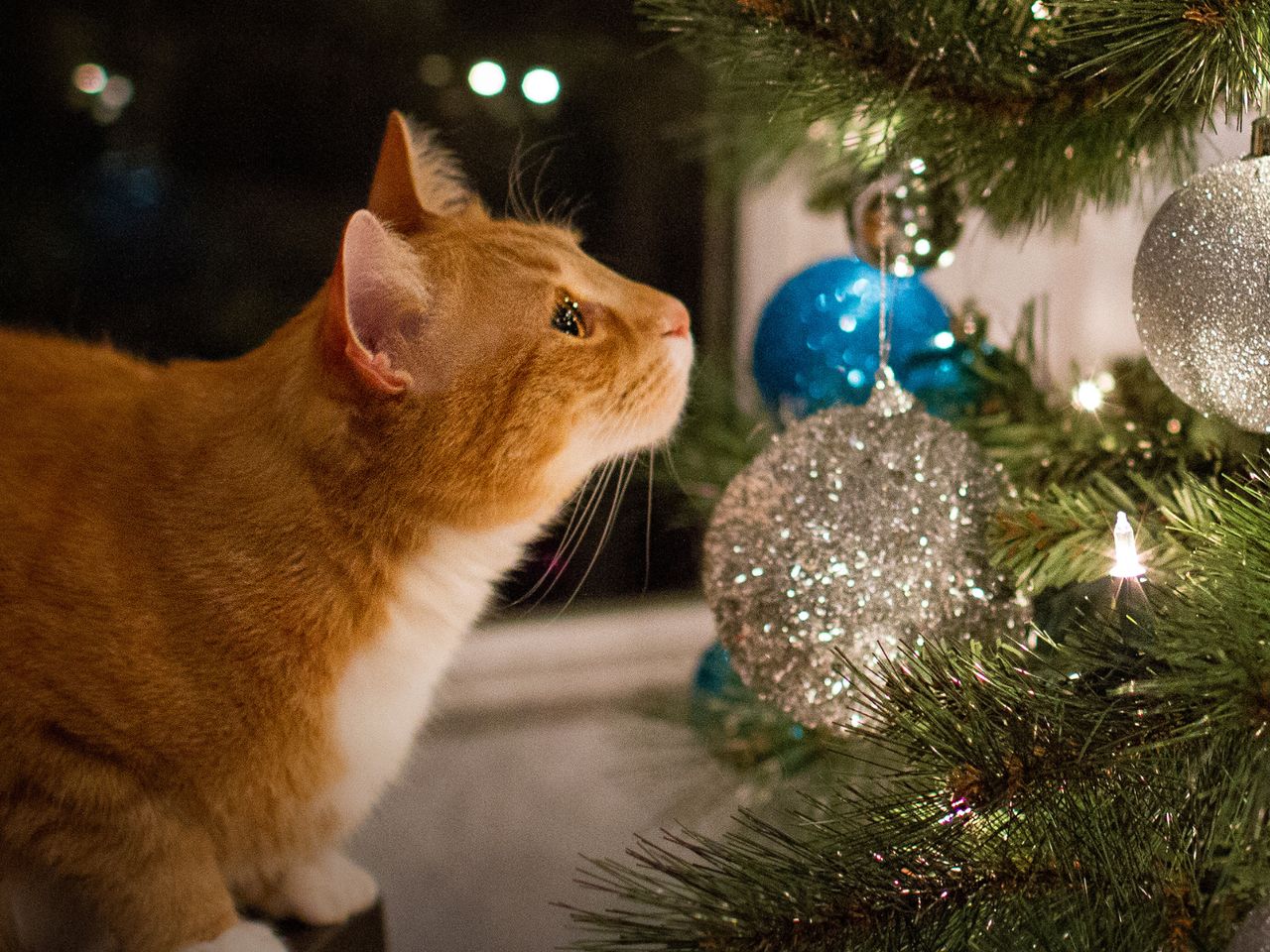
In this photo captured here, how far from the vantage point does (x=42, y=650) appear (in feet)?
1.76

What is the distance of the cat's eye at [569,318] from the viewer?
0.64 metres

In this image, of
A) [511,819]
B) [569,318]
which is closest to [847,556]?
[569,318]

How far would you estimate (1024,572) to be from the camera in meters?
0.58

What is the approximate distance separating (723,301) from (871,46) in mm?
724

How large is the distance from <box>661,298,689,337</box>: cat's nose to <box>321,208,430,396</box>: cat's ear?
0.16 meters

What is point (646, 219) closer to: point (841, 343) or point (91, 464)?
point (841, 343)

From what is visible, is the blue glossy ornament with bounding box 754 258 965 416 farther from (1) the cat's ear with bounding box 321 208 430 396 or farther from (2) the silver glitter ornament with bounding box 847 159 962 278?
(1) the cat's ear with bounding box 321 208 430 396

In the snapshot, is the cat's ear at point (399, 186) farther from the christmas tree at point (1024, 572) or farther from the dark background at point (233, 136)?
the dark background at point (233, 136)

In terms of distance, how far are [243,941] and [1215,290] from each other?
59cm

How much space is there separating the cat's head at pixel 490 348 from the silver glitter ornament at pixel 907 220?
0.55 feet

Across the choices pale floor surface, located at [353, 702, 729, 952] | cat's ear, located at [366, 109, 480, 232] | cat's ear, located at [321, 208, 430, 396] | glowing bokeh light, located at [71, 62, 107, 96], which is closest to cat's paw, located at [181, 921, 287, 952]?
cat's ear, located at [321, 208, 430, 396]

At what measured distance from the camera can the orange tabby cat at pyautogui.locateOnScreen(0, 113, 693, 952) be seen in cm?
54

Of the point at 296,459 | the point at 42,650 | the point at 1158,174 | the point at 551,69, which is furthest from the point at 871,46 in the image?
the point at 551,69

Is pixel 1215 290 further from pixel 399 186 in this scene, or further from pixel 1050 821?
pixel 399 186
